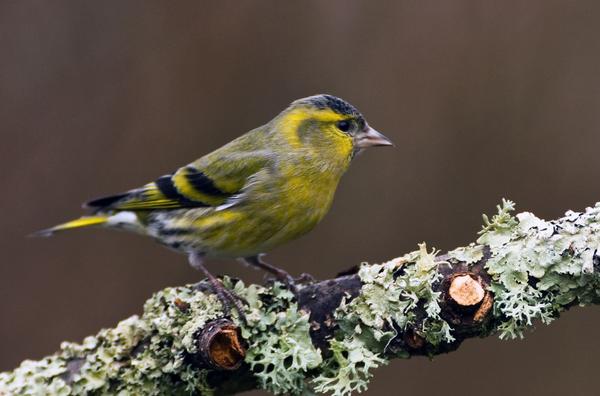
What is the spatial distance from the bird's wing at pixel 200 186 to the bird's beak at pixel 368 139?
48cm

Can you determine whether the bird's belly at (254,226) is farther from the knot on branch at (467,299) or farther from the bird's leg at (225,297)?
the knot on branch at (467,299)

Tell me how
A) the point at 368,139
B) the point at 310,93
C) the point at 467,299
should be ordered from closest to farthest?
the point at 467,299 < the point at 368,139 < the point at 310,93

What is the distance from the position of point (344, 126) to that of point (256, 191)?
0.60 metres

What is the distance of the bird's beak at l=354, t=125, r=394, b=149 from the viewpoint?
4109 mm

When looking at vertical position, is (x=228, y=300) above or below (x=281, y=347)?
above

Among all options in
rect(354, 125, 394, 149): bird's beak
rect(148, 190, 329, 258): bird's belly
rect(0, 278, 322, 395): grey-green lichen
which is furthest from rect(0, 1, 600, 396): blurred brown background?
rect(0, 278, 322, 395): grey-green lichen

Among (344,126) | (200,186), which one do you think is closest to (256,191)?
(200,186)

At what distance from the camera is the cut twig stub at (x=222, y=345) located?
9.57ft

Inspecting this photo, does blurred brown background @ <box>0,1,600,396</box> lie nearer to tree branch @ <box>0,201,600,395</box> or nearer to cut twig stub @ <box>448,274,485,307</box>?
tree branch @ <box>0,201,600,395</box>

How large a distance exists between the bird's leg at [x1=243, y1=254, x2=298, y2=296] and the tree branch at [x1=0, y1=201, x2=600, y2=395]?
0.06 m

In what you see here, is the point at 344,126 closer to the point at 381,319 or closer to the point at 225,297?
the point at 225,297

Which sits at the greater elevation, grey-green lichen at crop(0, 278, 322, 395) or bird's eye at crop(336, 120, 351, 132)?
bird's eye at crop(336, 120, 351, 132)

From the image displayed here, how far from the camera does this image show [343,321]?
10.0 ft

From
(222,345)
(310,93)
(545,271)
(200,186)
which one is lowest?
(545,271)
